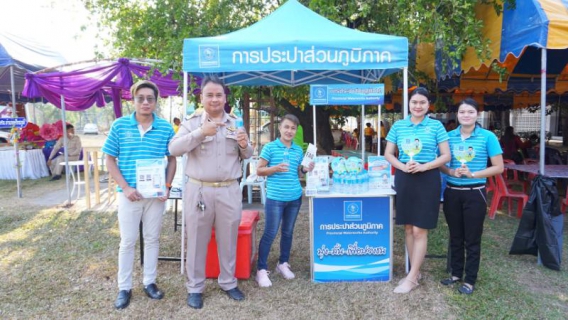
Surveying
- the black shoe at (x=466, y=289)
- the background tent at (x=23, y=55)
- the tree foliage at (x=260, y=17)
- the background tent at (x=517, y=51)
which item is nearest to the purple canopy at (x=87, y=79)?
the tree foliage at (x=260, y=17)

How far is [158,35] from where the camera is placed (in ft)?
23.2

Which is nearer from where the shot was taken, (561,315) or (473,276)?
(561,315)

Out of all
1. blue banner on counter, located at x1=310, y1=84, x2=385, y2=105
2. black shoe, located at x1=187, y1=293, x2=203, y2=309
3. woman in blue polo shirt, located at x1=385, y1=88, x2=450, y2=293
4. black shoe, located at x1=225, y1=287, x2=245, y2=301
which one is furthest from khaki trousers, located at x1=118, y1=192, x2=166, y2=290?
woman in blue polo shirt, located at x1=385, y1=88, x2=450, y2=293

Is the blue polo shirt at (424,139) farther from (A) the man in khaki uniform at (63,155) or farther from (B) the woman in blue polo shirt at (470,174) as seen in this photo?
(A) the man in khaki uniform at (63,155)

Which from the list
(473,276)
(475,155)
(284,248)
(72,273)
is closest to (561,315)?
(473,276)

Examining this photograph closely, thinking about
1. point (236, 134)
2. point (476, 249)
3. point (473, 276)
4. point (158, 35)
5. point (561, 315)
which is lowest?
point (561, 315)

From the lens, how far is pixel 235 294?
329 centimetres

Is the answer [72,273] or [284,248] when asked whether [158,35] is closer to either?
[72,273]

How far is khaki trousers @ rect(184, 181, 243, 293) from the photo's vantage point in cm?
304

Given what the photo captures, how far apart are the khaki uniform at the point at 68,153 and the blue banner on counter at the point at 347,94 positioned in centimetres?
771

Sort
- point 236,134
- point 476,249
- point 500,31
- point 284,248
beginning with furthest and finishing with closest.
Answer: point 500,31 → point 284,248 → point 476,249 → point 236,134

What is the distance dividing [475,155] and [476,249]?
78 centimetres

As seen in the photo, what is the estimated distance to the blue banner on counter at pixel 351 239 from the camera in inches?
139

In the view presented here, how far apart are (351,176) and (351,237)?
1.79ft
